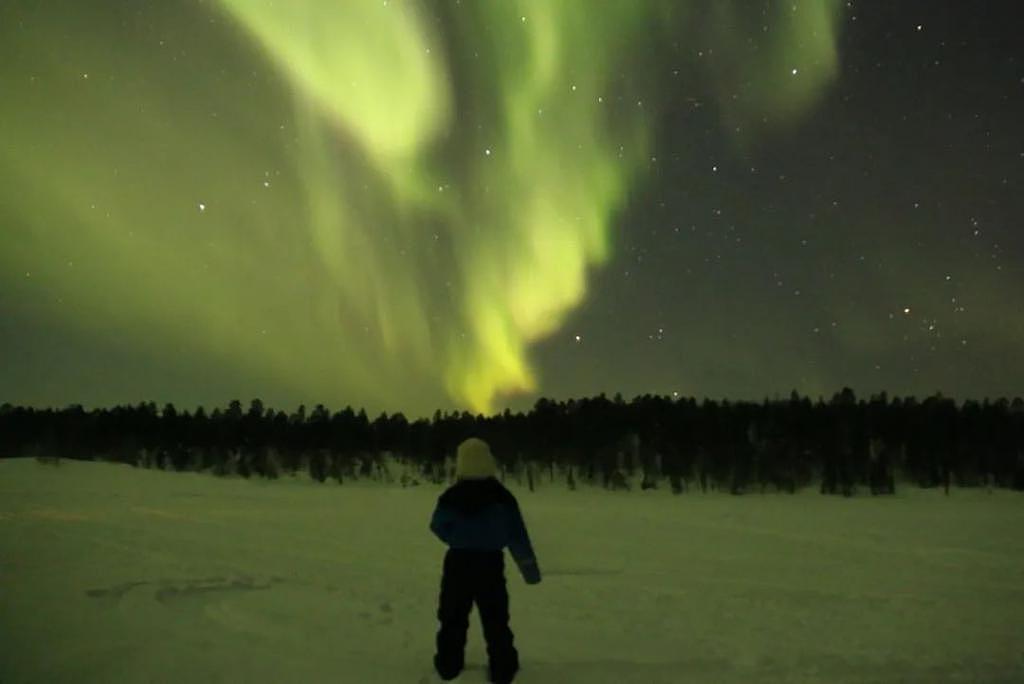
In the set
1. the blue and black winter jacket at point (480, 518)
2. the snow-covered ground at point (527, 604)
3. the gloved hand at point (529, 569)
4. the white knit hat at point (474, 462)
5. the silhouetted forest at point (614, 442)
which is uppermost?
the silhouetted forest at point (614, 442)

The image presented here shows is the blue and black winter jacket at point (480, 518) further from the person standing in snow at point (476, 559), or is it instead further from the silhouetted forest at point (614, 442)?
the silhouetted forest at point (614, 442)

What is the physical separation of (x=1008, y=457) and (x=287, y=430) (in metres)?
66.6

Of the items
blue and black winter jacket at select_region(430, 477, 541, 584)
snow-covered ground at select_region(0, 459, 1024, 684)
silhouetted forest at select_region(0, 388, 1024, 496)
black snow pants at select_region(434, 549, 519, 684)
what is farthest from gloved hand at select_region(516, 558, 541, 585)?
silhouetted forest at select_region(0, 388, 1024, 496)

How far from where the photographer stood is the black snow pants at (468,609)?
746 cm

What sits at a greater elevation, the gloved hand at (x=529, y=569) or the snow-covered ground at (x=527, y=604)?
the gloved hand at (x=529, y=569)

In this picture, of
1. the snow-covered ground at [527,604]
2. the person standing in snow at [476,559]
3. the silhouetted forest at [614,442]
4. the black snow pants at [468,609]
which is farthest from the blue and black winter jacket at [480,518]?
the silhouetted forest at [614,442]

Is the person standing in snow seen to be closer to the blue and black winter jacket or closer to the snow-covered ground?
the blue and black winter jacket

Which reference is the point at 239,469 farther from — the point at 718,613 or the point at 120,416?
the point at 718,613

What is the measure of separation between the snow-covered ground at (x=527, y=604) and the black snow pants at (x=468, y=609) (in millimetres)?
251

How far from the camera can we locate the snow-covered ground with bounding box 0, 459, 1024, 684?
7.93 m

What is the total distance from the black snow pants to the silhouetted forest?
1938 inches

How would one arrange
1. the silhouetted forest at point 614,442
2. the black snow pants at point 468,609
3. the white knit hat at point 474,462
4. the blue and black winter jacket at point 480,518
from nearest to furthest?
the black snow pants at point 468,609
the blue and black winter jacket at point 480,518
the white knit hat at point 474,462
the silhouetted forest at point 614,442

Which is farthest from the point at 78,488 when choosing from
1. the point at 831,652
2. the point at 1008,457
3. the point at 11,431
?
the point at 11,431

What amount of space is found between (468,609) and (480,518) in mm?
831
